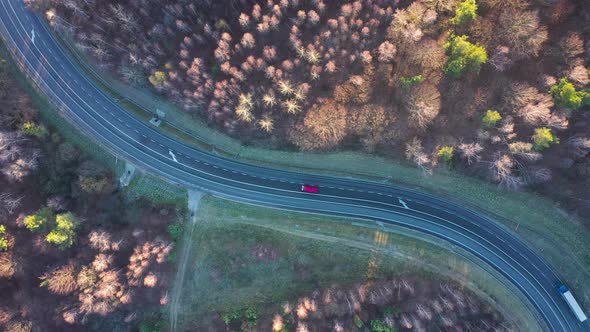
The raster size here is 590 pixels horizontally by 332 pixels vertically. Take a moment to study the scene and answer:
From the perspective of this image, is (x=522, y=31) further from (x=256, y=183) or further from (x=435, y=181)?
(x=256, y=183)

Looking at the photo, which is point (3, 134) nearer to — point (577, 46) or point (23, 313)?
point (23, 313)

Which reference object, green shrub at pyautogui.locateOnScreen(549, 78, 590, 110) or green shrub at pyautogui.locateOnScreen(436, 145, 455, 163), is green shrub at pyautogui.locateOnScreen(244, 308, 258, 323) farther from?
green shrub at pyautogui.locateOnScreen(549, 78, 590, 110)

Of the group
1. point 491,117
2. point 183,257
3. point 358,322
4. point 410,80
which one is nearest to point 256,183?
point 183,257

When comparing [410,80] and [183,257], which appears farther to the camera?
[183,257]

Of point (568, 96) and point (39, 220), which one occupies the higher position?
point (568, 96)

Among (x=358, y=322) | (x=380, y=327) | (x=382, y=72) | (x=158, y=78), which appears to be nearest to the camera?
(x=382, y=72)

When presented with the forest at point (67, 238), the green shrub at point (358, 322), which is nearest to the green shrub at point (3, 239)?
the forest at point (67, 238)

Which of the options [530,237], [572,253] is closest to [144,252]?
[530,237]

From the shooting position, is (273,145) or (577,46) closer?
(577,46)
